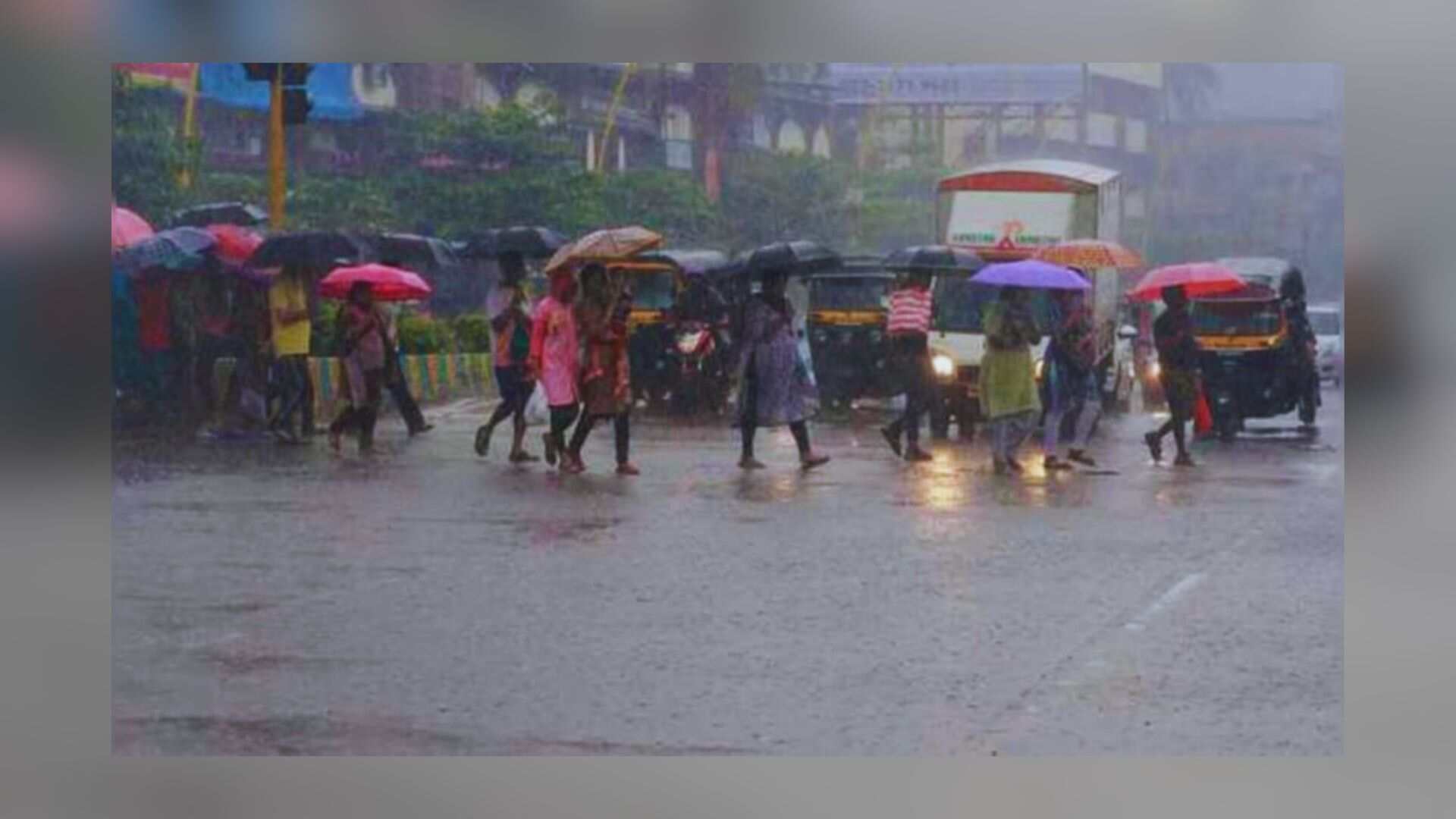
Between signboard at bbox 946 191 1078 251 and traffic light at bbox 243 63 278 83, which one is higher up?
traffic light at bbox 243 63 278 83

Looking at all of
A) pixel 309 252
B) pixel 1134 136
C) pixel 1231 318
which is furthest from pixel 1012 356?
pixel 309 252

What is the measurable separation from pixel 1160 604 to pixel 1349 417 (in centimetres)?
75

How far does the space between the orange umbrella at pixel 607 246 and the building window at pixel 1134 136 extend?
A: 54.2 inches

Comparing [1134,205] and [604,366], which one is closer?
[1134,205]

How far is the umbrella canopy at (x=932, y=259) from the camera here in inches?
355

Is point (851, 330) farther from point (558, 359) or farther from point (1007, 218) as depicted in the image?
point (558, 359)

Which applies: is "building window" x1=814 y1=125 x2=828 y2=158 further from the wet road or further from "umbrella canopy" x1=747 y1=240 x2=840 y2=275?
the wet road

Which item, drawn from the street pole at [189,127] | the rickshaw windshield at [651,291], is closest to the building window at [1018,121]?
the rickshaw windshield at [651,291]

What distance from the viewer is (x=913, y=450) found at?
910 cm

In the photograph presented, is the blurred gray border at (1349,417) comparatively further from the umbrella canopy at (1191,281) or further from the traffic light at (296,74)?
the umbrella canopy at (1191,281)

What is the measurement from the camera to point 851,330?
9102 millimetres

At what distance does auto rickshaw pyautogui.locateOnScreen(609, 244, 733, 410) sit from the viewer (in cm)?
908

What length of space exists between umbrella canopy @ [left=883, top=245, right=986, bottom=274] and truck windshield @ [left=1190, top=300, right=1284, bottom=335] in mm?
673

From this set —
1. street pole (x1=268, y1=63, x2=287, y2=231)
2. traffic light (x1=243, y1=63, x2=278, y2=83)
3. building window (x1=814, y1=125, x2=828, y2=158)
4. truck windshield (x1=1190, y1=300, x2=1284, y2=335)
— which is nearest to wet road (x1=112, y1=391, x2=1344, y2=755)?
truck windshield (x1=1190, y1=300, x2=1284, y2=335)
